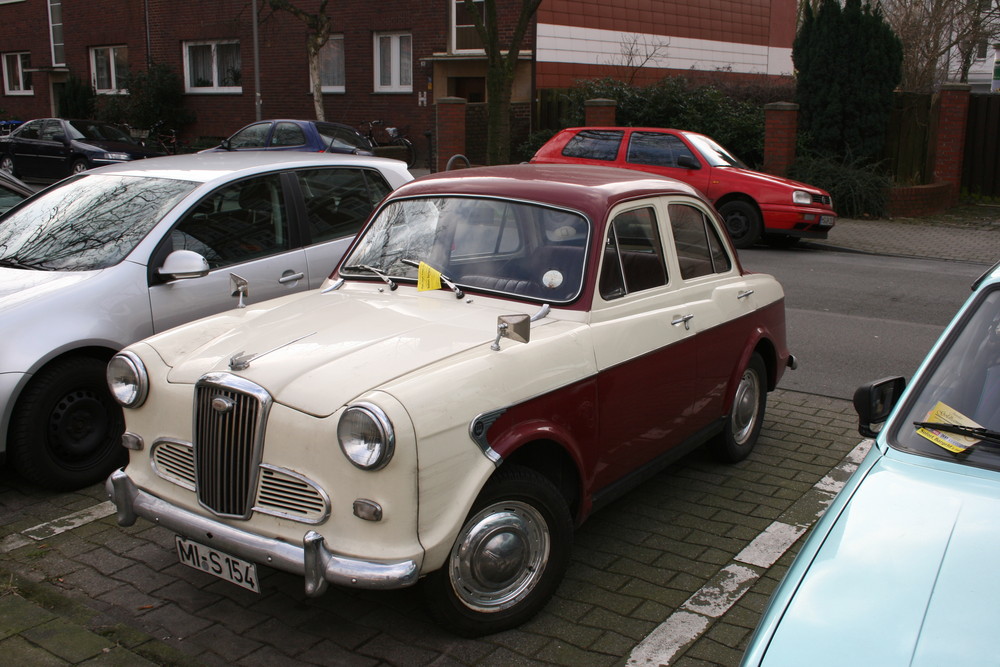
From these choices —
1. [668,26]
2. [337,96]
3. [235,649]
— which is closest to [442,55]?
[337,96]

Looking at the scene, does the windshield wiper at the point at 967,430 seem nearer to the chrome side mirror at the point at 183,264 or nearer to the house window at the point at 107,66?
the chrome side mirror at the point at 183,264

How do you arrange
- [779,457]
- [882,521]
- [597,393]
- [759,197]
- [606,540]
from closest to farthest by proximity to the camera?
[882,521], [597,393], [606,540], [779,457], [759,197]

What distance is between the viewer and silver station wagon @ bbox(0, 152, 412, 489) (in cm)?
491

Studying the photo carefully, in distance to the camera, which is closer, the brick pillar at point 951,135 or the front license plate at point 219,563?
the front license plate at point 219,563

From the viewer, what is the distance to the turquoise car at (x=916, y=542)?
214 cm

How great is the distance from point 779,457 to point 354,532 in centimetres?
342

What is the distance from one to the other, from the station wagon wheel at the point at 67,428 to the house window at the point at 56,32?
113 feet

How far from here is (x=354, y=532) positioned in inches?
129

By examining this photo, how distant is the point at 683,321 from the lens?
4.77 m

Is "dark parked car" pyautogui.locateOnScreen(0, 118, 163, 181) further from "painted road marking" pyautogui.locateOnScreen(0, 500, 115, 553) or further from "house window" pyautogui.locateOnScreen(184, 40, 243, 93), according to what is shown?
"painted road marking" pyautogui.locateOnScreen(0, 500, 115, 553)

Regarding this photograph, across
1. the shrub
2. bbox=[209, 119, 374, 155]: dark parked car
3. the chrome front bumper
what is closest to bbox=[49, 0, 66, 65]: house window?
bbox=[209, 119, 374, 155]: dark parked car

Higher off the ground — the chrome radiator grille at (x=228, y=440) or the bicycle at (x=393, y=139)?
the bicycle at (x=393, y=139)

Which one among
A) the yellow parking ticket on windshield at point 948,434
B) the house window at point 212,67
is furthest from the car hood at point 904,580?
the house window at point 212,67

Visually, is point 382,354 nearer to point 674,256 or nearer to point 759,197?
point 674,256
